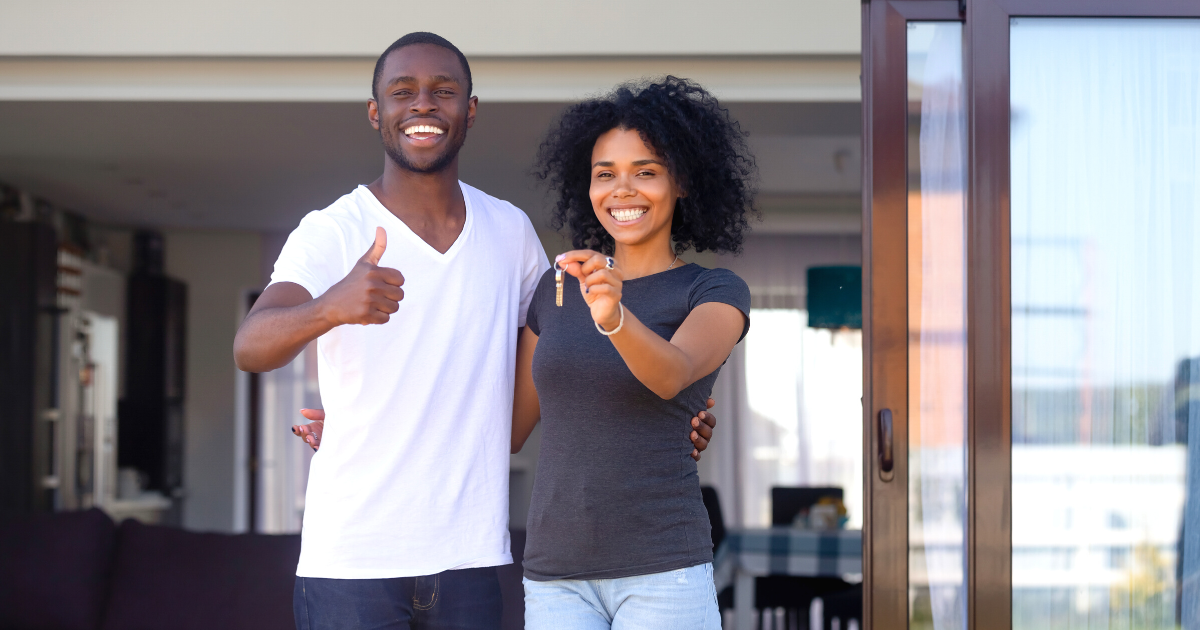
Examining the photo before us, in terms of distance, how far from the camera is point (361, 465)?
1606mm

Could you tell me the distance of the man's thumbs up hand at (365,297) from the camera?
1.35 metres

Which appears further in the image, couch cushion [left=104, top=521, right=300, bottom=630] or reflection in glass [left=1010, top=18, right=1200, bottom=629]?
couch cushion [left=104, top=521, right=300, bottom=630]

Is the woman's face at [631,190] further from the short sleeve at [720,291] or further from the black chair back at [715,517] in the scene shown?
the black chair back at [715,517]

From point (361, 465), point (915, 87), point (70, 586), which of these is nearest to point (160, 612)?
point (70, 586)

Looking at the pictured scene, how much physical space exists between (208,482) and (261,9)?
506 cm

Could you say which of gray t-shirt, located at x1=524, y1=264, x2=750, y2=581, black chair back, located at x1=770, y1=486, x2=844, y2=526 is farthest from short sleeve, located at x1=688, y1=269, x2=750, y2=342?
black chair back, located at x1=770, y1=486, x2=844, y2=526

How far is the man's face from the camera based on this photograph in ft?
5.67

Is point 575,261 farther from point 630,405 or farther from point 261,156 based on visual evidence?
point 261,156

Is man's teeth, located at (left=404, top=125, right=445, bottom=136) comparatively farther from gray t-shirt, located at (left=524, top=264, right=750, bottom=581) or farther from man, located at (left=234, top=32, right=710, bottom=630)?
gray t-shirt, located at (left=524, top=264, right=750, bottom=581)

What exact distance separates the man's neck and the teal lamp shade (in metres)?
3.39

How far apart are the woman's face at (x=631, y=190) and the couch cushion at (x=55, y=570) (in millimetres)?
2963

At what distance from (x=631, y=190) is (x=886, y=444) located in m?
0.92

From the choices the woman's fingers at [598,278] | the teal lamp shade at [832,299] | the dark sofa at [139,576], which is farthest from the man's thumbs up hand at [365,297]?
the teal lamp shade at [832,299]

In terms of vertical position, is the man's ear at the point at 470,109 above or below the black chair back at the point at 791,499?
above
